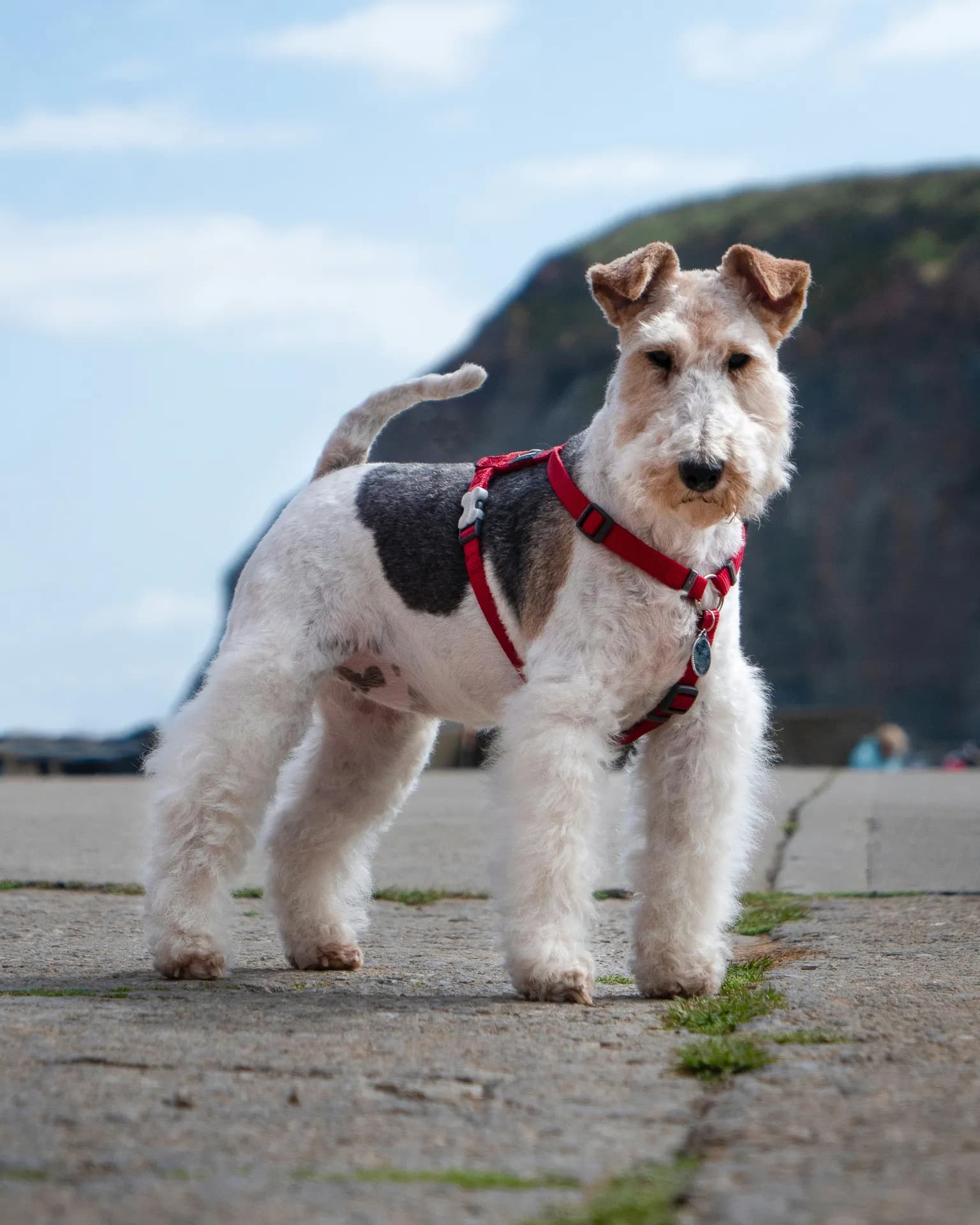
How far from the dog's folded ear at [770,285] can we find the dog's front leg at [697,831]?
972 mm

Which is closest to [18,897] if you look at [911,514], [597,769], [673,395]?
[597,769]

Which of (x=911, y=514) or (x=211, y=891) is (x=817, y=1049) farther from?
(x=911, y=514)

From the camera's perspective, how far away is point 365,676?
4539mm

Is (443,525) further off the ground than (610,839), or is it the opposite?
(443,525)

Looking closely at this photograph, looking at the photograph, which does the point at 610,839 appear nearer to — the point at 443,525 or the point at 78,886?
the point at 78,886

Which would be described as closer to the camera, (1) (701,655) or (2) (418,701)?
(1) (701,655)

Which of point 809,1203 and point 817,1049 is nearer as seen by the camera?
point 809,1203

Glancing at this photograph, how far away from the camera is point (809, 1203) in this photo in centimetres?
195

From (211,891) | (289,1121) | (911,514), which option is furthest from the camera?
(911,514)

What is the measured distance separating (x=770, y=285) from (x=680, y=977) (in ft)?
6.15

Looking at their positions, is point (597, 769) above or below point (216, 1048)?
above

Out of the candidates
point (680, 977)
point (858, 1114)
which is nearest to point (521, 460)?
point (680, 977)

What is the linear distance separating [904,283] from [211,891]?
4723 cm

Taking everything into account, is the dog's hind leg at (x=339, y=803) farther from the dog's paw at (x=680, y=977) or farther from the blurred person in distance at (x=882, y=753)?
the blurred person in distance at (x=882, y=753)
